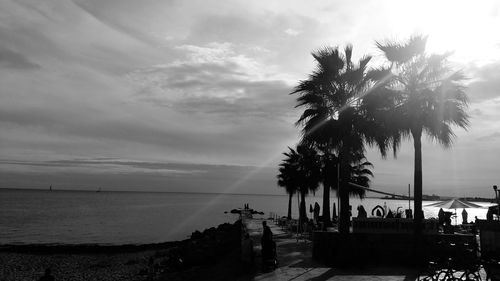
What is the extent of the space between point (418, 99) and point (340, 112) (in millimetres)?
3198

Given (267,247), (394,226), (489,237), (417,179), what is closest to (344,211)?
(394,226)

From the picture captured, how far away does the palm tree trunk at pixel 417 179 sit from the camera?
50.7 ft

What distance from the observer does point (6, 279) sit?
1145 inches

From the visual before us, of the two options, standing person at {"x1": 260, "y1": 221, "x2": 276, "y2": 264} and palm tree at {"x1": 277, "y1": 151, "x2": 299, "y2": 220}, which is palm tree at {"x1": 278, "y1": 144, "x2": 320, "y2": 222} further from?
standing person at {"x1": 260, "y1": 221, "x2": 276, "y2": 264}

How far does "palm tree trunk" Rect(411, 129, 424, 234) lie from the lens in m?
15.5

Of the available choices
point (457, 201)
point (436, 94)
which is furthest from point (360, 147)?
point (457, 201)

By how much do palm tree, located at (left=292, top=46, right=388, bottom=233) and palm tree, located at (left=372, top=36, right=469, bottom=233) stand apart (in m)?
0.90

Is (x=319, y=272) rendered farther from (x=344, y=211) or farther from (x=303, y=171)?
(x=303, y=171)

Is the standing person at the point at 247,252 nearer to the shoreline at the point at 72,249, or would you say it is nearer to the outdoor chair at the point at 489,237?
the outdoor chair at the point at 489,237

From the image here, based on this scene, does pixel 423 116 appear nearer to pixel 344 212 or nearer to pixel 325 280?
pixel 344 212

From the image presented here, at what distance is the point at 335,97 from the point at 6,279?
79.5 ft

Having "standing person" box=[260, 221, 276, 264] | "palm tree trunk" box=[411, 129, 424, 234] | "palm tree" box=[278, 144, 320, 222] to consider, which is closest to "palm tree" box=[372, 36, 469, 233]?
"palm tree trunk" box=[411, 129, 424, 234]

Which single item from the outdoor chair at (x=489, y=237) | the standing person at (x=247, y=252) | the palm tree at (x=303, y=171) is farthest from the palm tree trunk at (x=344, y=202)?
the palm tree at (x=303, y=171)

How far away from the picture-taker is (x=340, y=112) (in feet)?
59.5
